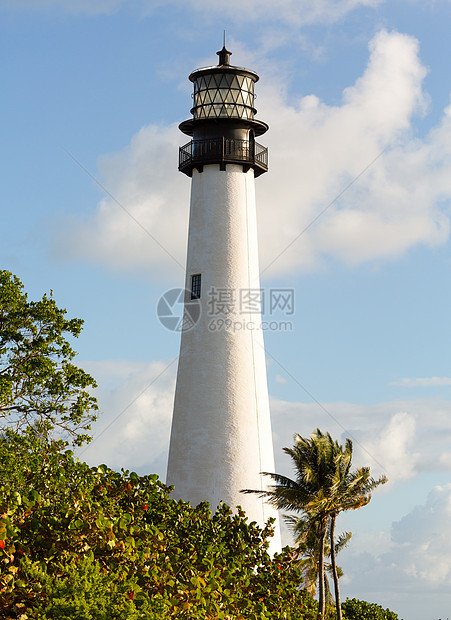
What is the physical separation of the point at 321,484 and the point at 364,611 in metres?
10.1

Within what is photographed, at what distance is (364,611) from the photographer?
130ft

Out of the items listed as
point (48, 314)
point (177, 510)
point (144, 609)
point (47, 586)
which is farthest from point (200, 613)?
point (48, 314)

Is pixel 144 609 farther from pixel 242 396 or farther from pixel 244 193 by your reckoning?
pixel 244 193

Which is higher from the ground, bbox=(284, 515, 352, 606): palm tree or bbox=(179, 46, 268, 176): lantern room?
bbox=(179, 46, 268, 176): lantern room

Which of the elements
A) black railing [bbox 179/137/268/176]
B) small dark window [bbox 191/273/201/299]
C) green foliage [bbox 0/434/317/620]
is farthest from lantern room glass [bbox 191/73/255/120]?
Answer: green foliage [bbox 0/434/317/620]

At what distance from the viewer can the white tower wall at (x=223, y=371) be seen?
113 feet

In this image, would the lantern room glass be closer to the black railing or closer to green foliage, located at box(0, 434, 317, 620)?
the black railing

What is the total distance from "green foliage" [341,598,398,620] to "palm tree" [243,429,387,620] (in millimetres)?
5300

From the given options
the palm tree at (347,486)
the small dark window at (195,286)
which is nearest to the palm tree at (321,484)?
the palm tree at (347,486)

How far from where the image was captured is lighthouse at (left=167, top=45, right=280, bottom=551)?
113 ft

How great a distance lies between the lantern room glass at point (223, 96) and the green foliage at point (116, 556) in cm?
1914

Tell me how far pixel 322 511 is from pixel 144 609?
19467 millimetres

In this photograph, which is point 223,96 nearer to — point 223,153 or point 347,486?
point 223,153

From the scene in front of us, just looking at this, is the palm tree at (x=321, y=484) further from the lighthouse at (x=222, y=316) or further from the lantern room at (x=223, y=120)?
the lantern room at (x=223, y=120)
